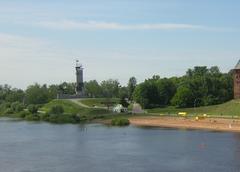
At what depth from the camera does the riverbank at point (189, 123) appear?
3873 inches

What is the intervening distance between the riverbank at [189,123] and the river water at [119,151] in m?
6.98

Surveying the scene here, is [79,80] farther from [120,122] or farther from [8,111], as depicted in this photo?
[120,122]

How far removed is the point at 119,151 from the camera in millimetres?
68250

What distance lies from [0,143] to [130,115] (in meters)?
53.3

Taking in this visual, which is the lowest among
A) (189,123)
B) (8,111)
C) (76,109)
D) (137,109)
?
(189,123)

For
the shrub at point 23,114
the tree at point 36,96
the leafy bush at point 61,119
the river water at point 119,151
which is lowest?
the river water at point 119,151

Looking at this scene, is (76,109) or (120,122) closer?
(120,122)

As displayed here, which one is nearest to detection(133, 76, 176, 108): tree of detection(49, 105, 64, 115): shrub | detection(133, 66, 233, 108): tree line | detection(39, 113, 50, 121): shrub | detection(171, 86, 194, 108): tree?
detection(133, 66, 233, 108): tree line

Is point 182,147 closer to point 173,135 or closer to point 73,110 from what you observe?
point 173,135

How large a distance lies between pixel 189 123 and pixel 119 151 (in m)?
41.1

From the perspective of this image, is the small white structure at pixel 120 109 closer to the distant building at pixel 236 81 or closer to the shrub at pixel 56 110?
the shrub at pixel 56 110

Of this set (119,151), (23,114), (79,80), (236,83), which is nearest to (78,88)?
(79,80)

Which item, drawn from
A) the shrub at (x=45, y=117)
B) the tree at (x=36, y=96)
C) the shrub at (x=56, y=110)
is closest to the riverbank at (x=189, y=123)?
the shrub at (x=45, y=117)

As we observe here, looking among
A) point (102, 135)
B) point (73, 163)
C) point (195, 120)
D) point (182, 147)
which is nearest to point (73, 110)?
point (195, 120)
